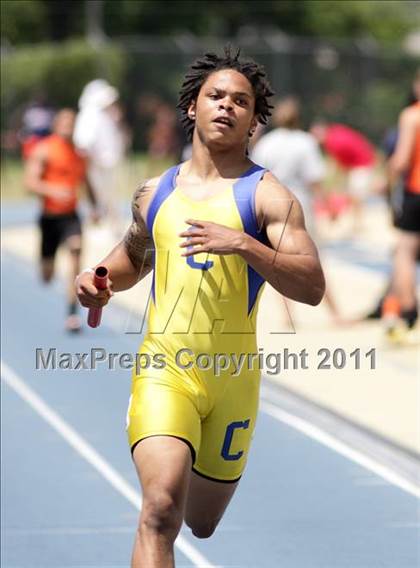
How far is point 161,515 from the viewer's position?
17.8ft

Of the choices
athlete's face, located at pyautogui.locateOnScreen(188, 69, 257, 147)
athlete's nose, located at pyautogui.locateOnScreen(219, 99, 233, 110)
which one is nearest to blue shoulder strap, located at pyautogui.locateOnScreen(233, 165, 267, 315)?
athlete's face, located at pyautogui.locateOnScreen(188, 69, 257, 147)

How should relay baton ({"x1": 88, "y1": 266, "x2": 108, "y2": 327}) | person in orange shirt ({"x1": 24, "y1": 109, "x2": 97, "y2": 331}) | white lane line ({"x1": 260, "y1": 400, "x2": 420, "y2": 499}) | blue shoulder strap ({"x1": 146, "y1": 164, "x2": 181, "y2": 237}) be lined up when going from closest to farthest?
relay baton ({"x1": 88, "y1": 266, "x2": 108, "y2": 327}) < blue shoulder strap ({"x1": 146, "y1": 164, "x2": 181, "y2": 237}) < white lane line ({"x1": 260, "y1": 400, "x2": 420, "y2": 499}) < person in orange shirt ({"x1": 24, "y1": 109, "x2": 97, "y2": 331})

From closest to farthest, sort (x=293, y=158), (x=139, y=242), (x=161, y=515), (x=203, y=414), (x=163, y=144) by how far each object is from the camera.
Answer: (x=161, y=515)
(x=203, y=414)
(x=139, y=242)
(x=293, y=158)
(x=163, y=144)

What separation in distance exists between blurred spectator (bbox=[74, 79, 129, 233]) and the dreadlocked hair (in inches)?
608

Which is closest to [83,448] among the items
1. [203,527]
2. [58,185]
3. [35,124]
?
[203,527]

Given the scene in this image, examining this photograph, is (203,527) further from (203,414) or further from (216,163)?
(216,163)

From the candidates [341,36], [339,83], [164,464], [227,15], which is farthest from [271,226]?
[341,36]

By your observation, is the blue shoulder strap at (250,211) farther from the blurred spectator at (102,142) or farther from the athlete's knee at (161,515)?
the blurred spectator at (102,142)

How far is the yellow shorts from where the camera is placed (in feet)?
18.9

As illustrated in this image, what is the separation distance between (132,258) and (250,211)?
2.11 ft

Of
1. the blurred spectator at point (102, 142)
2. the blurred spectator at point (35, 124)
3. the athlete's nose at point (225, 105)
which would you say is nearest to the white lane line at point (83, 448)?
the athlete's nose at point (225, 105)

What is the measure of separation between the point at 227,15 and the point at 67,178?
52.4 m

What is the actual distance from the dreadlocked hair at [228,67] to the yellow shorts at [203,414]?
1.03 meters

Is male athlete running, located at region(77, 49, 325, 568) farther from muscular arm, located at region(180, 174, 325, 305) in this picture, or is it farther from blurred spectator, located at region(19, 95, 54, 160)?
blurred spectator, located at region(19, 95, 54, 160)
